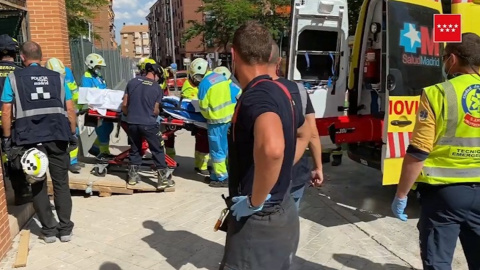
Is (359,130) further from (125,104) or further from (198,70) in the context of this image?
(125,104)

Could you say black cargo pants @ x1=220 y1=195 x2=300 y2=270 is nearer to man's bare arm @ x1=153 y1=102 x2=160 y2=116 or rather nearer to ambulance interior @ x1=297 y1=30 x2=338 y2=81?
man's bare arm @ x1=153 y1=102 x2=160 y2=116

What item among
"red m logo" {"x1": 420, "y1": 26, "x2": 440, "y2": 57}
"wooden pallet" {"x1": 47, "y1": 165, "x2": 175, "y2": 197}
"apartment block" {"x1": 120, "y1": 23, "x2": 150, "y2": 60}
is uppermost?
"apartment block" {"x1": 120, "y1": 23, "x2": 150, "y2": 60}

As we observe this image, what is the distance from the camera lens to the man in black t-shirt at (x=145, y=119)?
6.17m

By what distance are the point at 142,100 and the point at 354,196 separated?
3270mm

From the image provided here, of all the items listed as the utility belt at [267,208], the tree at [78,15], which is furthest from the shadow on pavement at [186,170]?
the tree at [78,15]

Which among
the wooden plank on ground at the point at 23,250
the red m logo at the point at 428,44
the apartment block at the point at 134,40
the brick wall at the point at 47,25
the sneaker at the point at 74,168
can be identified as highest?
the apartment block at the point at 134,40

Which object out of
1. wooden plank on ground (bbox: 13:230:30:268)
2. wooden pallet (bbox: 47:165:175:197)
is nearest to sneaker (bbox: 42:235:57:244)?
wooden plank on ground (bbox: 13:230:30:268)

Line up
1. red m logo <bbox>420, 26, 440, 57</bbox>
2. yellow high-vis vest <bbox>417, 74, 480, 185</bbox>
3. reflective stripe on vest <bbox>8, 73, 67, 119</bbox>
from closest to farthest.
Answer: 1. yellow high-vis vest <bbox>417, 74, 480, 185</bbox>
2. reflective stripe on vest <bbox>8, 73, 67, 119</bbox>
3. red m logo <bbox>420, 26, 440, 57</bbox>

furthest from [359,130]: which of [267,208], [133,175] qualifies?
[267,208]

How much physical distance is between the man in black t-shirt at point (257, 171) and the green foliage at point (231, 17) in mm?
29205

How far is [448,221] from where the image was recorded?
264 cm

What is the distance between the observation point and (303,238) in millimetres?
4715

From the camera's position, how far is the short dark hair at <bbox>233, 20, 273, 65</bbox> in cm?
219

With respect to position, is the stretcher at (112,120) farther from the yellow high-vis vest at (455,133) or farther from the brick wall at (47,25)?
the yellow high-vis vest at (455,133)
